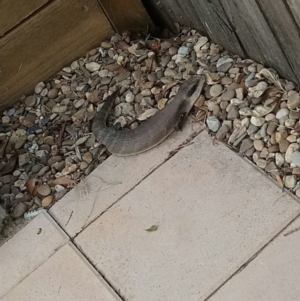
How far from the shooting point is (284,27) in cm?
228

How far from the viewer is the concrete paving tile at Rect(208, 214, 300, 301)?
2.04m

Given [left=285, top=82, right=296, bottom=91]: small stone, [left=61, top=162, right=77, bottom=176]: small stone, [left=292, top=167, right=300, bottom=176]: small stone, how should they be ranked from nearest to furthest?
[left=292, top=167, right=300, bottom=176]: small stone
[left=285, top=82, right=296, bottom=91]: small stone
[left=61, top=162, right=77, bottom=176]: small stone

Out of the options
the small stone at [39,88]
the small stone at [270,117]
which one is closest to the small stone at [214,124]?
the small stone at [270,117]

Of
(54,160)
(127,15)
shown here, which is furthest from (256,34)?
(54,160)

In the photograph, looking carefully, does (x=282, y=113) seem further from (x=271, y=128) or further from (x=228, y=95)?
(x=228, y=95)

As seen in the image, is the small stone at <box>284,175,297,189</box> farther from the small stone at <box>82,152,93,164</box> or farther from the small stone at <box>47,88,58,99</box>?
the small stone at <box>47,88,58,99</box>

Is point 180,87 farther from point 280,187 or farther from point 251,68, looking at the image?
point 280,187

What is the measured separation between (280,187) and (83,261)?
0.79 m

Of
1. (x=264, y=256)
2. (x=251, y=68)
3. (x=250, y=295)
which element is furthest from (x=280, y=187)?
(x=251, y=68)

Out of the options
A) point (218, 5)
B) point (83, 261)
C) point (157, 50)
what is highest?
point (218, 5)

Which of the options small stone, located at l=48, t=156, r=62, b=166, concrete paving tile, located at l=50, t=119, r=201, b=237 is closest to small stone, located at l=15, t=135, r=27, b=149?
small stone, located at l=48, t=156, r=62, b=166

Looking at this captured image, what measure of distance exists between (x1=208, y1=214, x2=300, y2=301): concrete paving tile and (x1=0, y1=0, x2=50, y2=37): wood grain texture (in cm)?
161

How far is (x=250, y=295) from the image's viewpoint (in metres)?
2.07

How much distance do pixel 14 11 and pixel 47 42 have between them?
0.24 m
